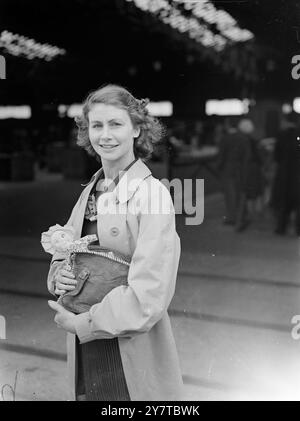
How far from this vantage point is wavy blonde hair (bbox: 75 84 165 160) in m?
2.14

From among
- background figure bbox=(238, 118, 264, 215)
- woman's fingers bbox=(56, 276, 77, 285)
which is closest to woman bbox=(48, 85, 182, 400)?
woman's fingers bbox=(56, 276, 77, 285)

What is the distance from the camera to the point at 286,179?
428cm

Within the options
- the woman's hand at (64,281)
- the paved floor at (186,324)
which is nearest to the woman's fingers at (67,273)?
the woman's hand at (64,281)

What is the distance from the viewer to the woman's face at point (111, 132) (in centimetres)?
215

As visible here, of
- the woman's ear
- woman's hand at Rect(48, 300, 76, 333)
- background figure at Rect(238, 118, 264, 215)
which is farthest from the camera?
background figure at Rect(238, 118, 264, 215)

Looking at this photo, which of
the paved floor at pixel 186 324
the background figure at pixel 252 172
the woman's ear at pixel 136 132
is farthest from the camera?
the background figure at pixel 252 172

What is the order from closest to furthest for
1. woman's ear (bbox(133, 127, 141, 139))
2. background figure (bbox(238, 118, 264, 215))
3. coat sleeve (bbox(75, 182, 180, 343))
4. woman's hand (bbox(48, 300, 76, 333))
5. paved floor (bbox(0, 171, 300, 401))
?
coat sleeve (bbox(75, 182, 180, 343)) → woman's hand (bbox(48, 300, 76, 333)) → woman's ear (bbox(133, 127, 141, 139)) → paved floor (bbox(0, 171, 300, 401)) → background figure (bbox(238, 118, 264, 215))

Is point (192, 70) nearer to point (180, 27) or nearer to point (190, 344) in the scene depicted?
point (180, 27)

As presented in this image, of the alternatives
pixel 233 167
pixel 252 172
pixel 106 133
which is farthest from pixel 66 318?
pixel 252 172

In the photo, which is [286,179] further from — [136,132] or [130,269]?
[130,269]

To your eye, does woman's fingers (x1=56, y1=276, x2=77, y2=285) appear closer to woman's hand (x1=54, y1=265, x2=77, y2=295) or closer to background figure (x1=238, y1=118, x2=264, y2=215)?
woman's hand (x1=54, y1=265, x2=77, y2=295)

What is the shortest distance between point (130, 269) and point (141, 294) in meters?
→ 0.10

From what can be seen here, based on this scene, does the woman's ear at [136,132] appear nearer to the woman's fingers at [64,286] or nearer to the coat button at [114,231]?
the coat button at [114,231]

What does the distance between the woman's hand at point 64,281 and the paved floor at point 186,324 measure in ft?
2.69
